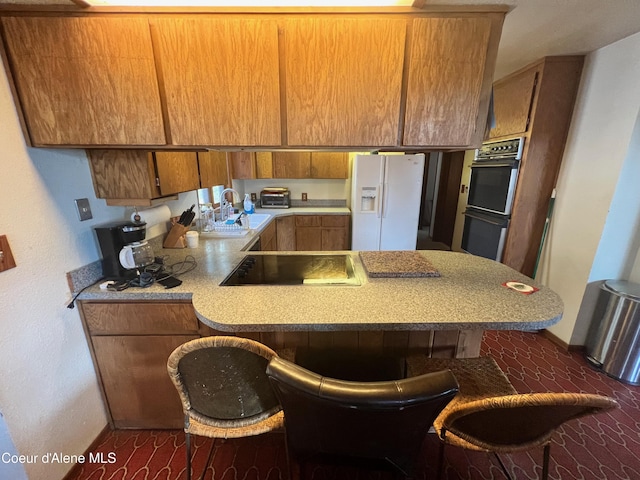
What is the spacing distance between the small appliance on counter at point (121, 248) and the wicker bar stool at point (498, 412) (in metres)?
1.48

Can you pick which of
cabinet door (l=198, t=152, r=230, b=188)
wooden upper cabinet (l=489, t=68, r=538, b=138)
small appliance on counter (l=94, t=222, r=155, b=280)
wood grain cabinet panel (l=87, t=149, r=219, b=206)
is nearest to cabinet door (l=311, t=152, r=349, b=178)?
cabinet door (l=198, t=152, r=230, b=188)

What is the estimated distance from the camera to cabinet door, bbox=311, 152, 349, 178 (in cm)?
395

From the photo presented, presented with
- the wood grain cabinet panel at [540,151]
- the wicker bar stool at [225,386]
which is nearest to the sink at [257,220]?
the wicker bar stool at [225,386]

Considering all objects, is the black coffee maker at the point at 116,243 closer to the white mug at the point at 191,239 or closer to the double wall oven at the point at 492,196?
the white mug at the point at 191,239

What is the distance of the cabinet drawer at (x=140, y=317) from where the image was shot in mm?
1353

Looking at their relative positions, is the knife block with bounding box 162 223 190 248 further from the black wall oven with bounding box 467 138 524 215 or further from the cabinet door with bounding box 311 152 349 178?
the black wall oven with bounding box 467 138 524 215

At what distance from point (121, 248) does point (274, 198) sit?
2.70m

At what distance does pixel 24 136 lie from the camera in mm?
1172

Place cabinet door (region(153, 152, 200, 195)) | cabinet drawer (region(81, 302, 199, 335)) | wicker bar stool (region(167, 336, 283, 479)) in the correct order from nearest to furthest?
1. wicker bar stool (region(167, 336, 283, 479))
2. cabinet drawer (region(81, 302, 199, 335))
3. cabinet door (region(153, 152, 200, 195))

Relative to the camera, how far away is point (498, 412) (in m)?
0.84

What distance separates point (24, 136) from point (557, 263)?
3.56 m

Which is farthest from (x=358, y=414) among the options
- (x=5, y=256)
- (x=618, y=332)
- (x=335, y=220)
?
(x=335, y=220)

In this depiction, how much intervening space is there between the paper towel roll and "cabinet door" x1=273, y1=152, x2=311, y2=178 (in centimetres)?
212

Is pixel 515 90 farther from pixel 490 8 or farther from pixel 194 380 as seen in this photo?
pixel 194 380
